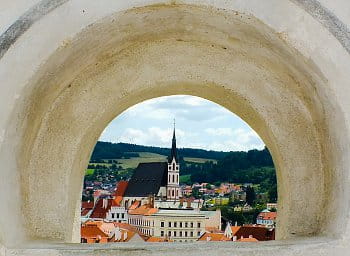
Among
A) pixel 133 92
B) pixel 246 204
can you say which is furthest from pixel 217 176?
pixel 133 92

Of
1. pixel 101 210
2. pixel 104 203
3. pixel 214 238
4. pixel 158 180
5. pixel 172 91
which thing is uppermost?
pixel 158 180

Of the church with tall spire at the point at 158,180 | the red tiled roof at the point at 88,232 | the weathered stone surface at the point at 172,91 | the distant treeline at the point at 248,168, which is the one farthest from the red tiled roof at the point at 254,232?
the weathered stone surface at the point at 172,91

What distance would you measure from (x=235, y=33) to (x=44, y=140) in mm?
1342

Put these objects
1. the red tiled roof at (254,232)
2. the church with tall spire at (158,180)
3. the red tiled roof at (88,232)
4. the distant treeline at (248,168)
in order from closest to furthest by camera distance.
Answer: the red tiled roof at (254,232) → the red tiled roof at (88,232) → the distant treeline at (248,168) → the church with tall spire at (158,180)

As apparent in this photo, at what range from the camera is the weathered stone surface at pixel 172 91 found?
12.6ft

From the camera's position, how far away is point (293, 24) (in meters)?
3.87

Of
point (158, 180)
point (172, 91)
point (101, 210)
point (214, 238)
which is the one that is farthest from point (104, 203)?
point (172, 91)

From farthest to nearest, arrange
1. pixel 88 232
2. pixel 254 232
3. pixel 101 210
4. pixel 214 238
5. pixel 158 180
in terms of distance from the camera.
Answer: pixel 101 210
pixel 158 180
pixel 88 232
pixel 254 232
pixel 214 238

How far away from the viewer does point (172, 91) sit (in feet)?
17.1

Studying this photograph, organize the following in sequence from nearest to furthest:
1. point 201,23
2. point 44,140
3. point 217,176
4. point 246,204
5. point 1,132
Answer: point 1,132
point 201,23
point 44,140
point 246,204
point 217,176

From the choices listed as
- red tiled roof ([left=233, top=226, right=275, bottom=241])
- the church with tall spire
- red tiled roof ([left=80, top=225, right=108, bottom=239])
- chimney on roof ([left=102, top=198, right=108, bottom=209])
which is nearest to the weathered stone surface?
red tiled roof ([left=80, top=225, right=108, bottom=239])

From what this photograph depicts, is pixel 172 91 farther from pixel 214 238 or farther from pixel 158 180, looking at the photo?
pixel 158 180

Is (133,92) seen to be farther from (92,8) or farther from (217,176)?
(217,176)

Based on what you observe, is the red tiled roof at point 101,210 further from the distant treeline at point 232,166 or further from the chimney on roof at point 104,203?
the distant treeline at point 232,166
